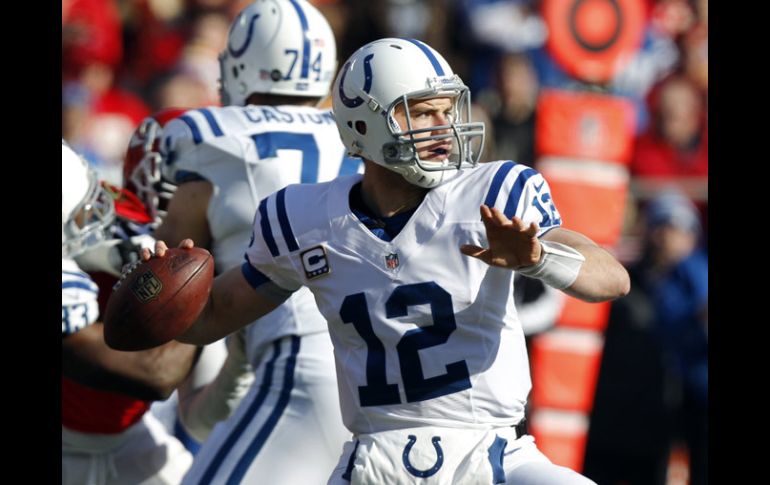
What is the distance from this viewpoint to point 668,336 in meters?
7.89

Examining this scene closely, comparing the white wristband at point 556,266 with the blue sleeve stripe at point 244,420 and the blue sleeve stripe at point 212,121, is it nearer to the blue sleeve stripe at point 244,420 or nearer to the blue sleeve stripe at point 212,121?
the blue sleeve stripe at point 244,420

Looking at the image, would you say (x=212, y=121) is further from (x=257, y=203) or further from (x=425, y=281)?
(x=425, y=281)

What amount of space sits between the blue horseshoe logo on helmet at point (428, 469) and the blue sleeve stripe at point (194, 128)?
1.49 meters

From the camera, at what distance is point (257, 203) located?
449 cm

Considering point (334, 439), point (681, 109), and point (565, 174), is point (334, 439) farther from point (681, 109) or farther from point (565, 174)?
point (681, 109)

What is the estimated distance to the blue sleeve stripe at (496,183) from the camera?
3.51 meters

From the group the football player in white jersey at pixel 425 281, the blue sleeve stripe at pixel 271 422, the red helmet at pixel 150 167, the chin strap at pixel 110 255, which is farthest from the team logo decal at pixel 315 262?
the red helmet at pixel 150 167

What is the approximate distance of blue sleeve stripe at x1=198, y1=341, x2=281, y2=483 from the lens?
416 cm

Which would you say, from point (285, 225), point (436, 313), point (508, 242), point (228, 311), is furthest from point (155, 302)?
point (508, 242)

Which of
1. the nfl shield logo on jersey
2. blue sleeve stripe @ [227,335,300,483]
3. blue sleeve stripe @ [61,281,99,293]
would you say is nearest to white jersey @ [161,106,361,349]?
blue sleeve stripe @ [227,335,300,483]

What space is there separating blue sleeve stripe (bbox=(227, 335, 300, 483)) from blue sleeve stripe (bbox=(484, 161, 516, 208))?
42.5 inches

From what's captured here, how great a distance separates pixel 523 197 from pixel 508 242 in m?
0.29

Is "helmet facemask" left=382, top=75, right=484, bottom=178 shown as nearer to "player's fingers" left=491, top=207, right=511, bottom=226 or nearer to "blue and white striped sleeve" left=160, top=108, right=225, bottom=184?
"player's fingers" left=491, top=207, right=511, bottom=226

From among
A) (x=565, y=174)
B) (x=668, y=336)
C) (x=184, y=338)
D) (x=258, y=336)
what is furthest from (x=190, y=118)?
(x=668, y=336)
